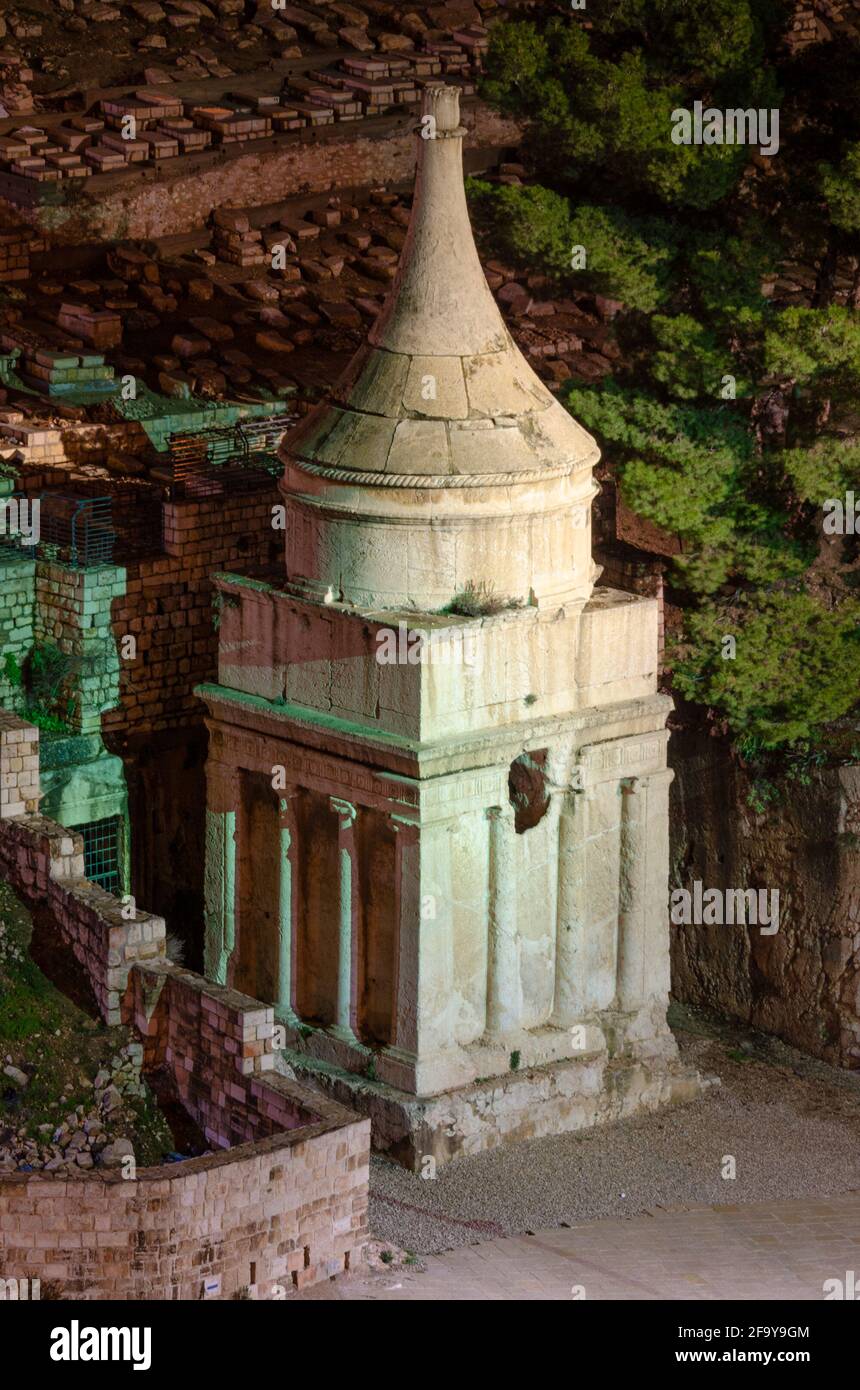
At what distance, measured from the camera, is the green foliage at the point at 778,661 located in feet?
143

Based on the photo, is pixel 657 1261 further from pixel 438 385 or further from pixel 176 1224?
pixel 438 385

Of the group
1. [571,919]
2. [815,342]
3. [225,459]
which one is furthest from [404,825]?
[225,459]

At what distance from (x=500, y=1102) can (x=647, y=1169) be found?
1538mm

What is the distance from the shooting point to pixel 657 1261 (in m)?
36.6

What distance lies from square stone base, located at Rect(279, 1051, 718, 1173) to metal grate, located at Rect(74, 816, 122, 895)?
4.25m

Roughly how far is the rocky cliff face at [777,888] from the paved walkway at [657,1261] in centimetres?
623

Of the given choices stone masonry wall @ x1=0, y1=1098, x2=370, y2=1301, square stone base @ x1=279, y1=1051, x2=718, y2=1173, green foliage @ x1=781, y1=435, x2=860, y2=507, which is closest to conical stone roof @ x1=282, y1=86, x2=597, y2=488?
green foliage @ x1=781, y1=435, x2=860, y2=507

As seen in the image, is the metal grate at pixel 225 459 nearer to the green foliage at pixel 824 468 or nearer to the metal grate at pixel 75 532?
the metal grate at pixel 75 532

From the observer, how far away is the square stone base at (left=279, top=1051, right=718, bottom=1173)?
38.4 meters

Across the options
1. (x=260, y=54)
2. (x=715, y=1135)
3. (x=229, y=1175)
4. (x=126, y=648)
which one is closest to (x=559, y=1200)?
(x=715, y=1135)

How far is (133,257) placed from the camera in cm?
5334

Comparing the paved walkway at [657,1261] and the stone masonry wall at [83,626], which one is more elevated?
the stone masonry wall at [83,626]

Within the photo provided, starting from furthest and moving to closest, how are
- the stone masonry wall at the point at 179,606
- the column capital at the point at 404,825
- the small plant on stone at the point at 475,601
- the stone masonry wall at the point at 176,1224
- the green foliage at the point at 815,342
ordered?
the stone masonry wall at the point at 179,606, the green foliage at the point at 815,342, the small plant on stone at the point at 475,601, the column capital at the point at 404,825, the stone masonry wall at the point at 176,1224

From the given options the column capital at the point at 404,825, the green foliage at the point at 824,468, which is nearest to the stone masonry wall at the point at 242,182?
the green foliage at the point at 824,468
